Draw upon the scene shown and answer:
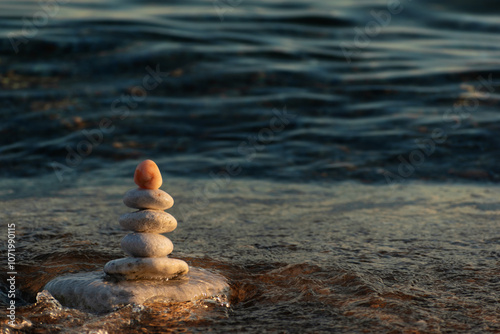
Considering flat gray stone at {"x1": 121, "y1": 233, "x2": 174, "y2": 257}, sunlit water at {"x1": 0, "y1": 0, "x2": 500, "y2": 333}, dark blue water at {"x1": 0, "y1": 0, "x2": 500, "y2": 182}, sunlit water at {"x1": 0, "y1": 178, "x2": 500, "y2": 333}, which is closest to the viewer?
sunlit water at {"x1": 0, "y1": 178, "x2": 500, "y2": 333}

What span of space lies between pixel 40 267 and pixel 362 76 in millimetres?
6900

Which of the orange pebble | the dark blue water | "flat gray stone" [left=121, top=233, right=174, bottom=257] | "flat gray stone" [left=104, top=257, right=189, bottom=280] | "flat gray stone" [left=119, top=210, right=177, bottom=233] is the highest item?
the dark blue water

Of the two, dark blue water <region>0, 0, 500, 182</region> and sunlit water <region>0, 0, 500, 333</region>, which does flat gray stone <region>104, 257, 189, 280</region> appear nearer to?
sunlit water <region>0, 0, 500, 333</region>

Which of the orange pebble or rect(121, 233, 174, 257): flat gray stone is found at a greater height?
the orange pebble

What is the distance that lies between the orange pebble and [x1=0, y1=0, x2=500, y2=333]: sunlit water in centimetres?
61

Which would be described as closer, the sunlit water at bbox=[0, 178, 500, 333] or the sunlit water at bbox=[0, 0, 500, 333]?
the sunlit water at bbox=[0, 178, 500, 333]

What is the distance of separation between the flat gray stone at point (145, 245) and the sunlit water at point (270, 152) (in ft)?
0.96

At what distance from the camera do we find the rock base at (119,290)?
311 centimetres

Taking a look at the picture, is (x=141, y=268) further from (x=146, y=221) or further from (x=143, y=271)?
(x=146, y=221)

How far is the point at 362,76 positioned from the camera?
9.74 m

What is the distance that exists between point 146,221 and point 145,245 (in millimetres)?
123

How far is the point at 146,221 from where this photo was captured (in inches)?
129

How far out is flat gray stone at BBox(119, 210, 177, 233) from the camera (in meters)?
3.27

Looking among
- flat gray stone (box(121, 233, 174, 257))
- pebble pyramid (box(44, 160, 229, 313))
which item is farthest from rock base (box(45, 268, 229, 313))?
flat gray stone (box(121, 233, 174, 257))
